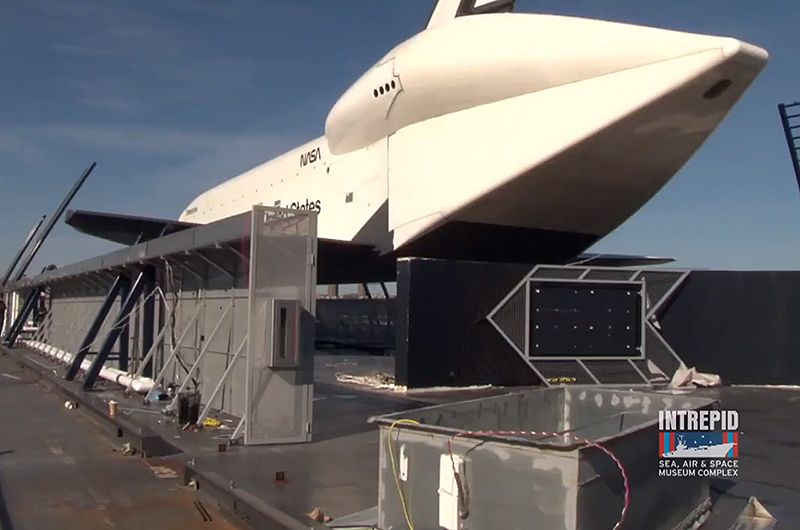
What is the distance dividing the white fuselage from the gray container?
7.59m

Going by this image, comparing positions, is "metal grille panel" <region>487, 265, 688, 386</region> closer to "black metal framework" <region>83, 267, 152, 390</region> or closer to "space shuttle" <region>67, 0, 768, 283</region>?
"space shuttle" <region>67, 0, 768, 283</region>

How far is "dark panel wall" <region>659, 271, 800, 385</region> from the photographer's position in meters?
16.0

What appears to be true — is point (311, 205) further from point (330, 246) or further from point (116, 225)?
point (116, 225)

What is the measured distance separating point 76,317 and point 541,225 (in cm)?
1376

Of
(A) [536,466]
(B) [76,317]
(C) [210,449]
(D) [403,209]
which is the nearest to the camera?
(A) [536,466]

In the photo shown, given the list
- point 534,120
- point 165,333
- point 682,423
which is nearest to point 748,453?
point 682,423

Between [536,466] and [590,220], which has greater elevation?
[590,220]

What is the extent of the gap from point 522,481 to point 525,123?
34.3ft

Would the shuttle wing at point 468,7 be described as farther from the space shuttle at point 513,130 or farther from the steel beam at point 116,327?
the steel beam at point 116,327

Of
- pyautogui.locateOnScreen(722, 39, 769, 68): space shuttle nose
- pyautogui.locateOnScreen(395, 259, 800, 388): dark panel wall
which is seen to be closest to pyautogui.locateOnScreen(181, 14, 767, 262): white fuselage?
pyautogui.locateOnScreen(722, 39, 769, 68): space shuttle nose

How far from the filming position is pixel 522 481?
423 centimetres

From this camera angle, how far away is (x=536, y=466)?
4176 millimetres

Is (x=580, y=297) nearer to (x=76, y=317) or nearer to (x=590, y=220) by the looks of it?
(x=590, y=220)

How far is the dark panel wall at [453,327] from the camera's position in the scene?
14.5 metres
